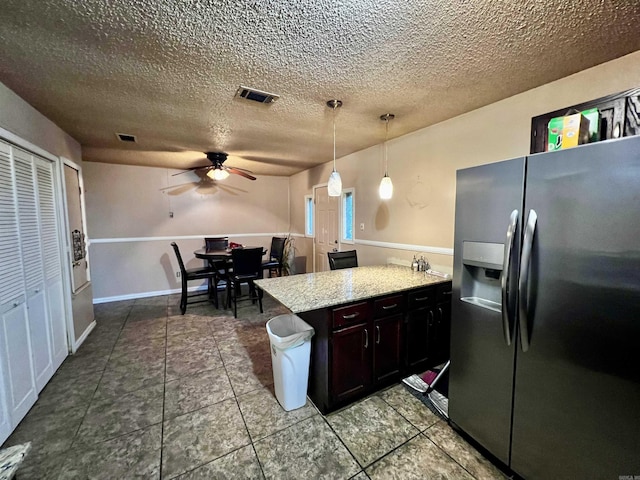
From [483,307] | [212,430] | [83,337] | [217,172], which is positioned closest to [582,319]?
[483,307]

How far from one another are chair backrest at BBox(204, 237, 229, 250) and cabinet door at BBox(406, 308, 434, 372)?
3.93 m

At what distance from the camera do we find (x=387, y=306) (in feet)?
7.07

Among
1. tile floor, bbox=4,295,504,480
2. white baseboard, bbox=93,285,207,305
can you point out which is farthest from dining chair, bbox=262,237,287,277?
tile floor, bbox=4,295,504,480

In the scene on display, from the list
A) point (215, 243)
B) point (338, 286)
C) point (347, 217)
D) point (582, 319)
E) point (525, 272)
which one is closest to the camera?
point (582, 319)

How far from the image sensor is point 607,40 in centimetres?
155

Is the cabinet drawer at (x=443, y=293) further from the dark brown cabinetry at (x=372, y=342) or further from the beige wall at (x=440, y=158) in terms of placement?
the beige wall at (x=440, y=158)

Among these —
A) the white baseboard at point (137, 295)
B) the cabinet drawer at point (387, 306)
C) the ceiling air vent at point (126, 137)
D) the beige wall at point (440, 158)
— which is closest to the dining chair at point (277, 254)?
the beige wall at point (440, 158)

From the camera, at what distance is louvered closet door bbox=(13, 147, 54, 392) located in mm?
2080

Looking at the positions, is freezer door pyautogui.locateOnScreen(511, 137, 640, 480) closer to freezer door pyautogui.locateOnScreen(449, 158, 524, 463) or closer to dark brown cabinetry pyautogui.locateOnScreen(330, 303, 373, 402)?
freezer door pyautogui.locateOnScreen(449, 158, 524, 463)

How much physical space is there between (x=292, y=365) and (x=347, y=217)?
9.63 feet

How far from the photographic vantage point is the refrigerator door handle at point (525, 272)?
132cm

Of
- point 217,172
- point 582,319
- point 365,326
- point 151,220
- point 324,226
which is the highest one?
point 217,172

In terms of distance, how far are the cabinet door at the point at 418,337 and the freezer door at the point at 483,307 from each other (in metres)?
0.55

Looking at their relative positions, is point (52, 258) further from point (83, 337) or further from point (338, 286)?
point (338, 286)
